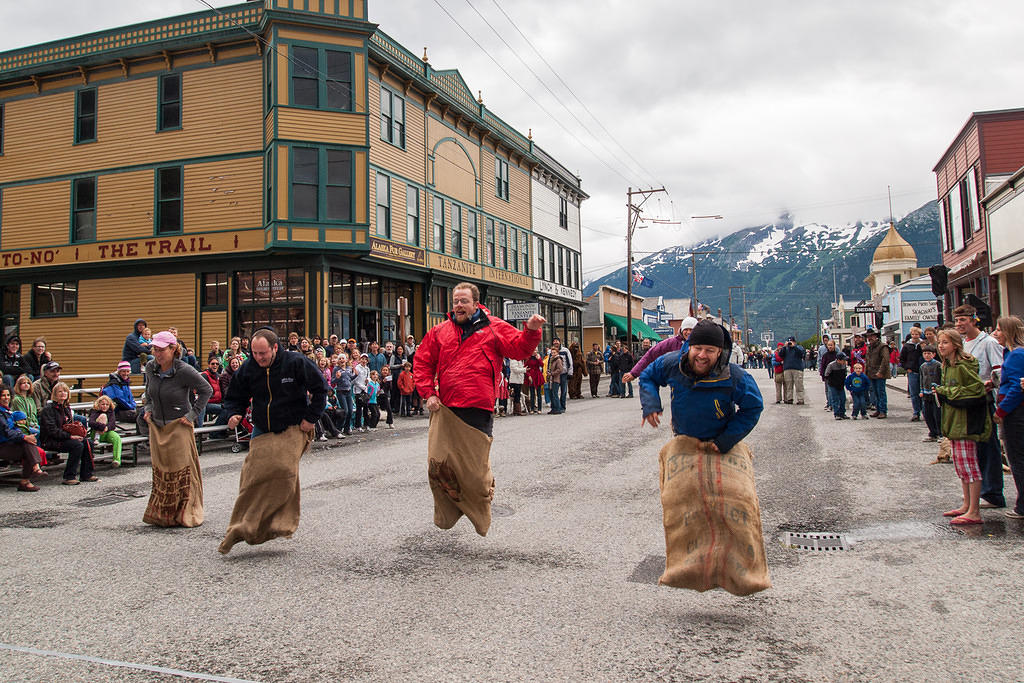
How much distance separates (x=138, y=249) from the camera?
887 inches

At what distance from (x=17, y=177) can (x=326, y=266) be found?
477 inches

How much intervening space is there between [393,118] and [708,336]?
2218 cm

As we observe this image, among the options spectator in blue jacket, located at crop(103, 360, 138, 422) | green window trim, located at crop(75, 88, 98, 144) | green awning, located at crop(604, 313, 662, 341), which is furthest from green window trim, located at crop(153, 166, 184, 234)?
green awning, located at crop(604, 313, 662, 341)

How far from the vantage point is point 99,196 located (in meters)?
23.2

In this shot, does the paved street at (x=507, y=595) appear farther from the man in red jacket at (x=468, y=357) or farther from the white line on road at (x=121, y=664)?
the man in red jacket at (x=468, y=357)

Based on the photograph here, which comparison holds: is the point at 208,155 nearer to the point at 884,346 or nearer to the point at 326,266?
the point at 326,266

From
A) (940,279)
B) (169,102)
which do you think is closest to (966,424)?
(940,279)

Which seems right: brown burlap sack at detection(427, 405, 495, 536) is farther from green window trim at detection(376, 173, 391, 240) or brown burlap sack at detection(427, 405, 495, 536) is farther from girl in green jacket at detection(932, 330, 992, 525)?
green window trim at detection(376, 173, 391, 240)

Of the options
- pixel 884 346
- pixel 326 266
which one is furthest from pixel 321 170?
pixel 884 346

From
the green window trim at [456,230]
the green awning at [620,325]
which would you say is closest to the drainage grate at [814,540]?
the green window trim at [456,230]

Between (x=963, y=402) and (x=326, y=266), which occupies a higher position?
(x=326, y=266)

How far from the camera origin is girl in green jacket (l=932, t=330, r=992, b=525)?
Result: 19.9 ft

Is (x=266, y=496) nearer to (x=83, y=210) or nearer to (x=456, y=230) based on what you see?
(x=83, y=210)

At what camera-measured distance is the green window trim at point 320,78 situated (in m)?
21.1
